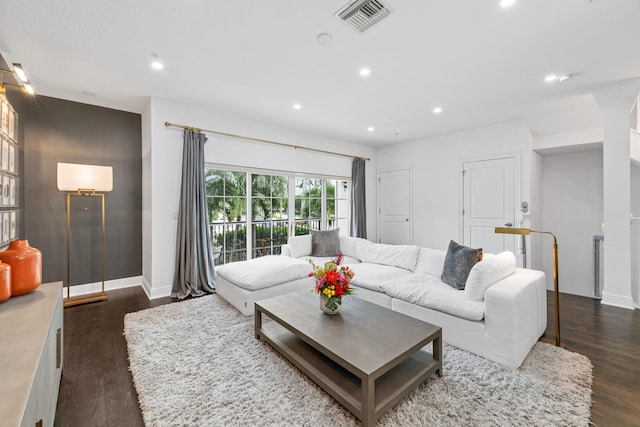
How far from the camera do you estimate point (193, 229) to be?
12.6 feet

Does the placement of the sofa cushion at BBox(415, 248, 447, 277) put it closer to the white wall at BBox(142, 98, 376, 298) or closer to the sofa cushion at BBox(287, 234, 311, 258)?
the sofa cushion at BBox(287, 234, 311, 258)

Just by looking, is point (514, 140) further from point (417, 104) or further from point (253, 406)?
point (253, 406)

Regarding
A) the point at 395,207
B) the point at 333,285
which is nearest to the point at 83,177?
the point at 333,285

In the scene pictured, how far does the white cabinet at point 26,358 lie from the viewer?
817 millimetres

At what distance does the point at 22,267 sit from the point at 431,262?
11.7 feet

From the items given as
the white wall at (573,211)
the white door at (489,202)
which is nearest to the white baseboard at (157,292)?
the white door at (489,202)

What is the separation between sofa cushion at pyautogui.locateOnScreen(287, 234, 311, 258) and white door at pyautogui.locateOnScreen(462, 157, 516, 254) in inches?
112

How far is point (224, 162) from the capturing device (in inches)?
170

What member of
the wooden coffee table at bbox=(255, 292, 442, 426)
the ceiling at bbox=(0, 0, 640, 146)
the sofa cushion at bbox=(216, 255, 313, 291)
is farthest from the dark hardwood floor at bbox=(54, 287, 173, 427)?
the ceiling at bbox=(0, 0, 640, 146)

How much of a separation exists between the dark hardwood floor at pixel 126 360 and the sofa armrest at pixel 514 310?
18.2 inches

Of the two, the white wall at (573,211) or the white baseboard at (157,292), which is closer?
the white baseboard at (157,292)

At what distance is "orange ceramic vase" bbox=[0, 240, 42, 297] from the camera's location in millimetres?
1625

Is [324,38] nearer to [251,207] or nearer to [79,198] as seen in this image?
[251,207]

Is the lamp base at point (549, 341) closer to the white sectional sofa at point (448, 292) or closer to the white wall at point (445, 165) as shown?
the white sectional sofa at point (448, 292)
